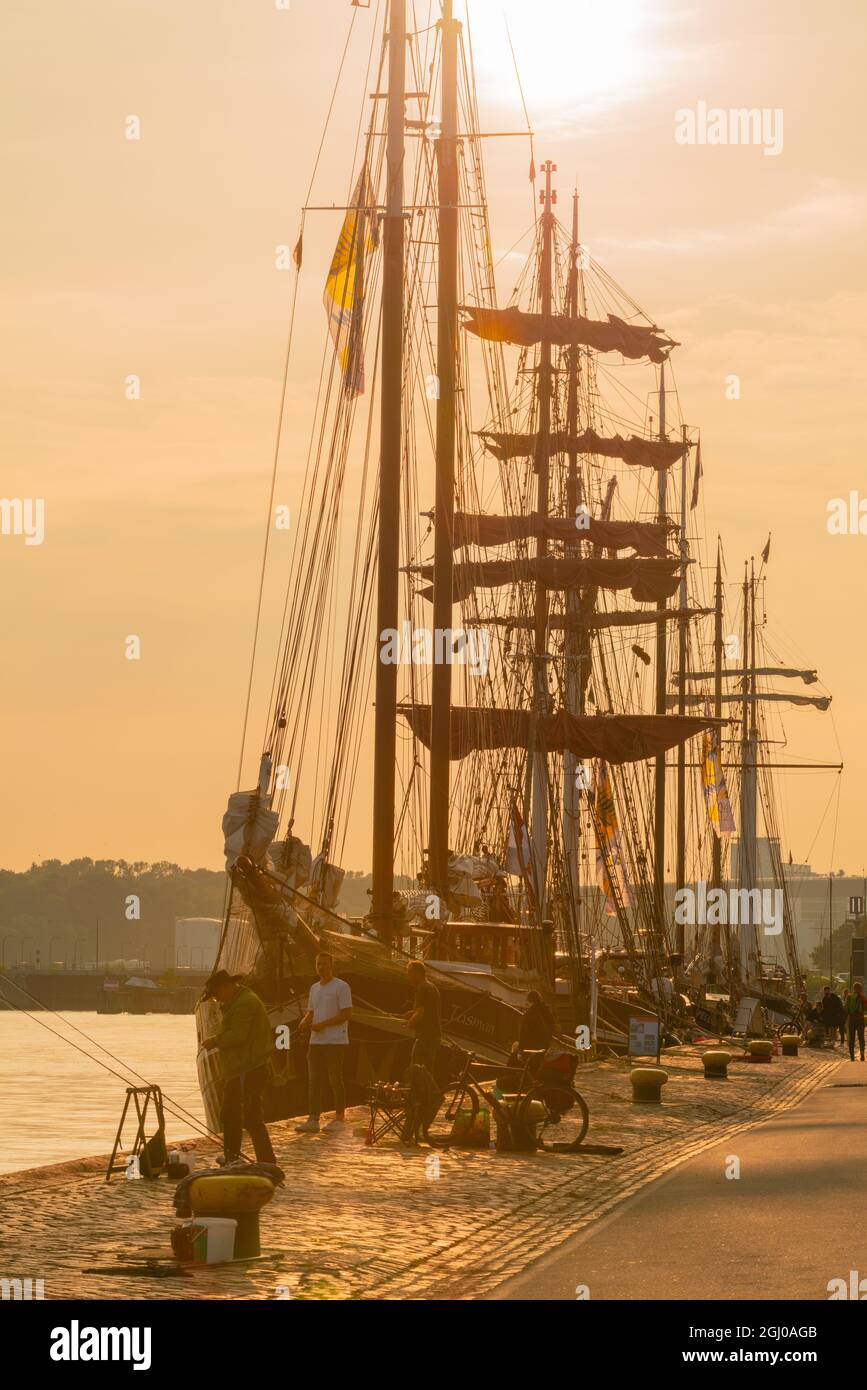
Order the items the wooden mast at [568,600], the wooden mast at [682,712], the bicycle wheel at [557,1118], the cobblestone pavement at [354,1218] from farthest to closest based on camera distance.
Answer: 1. the wooden mast at [682,712]
2. the wooden mast at [568,600]
3. the bicycle wheel at [557,1118]
4. the cobblestone pavement at [354,1218]

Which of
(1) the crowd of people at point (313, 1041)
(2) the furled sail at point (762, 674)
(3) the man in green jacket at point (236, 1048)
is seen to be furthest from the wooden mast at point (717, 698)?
(3) the man in green jacket at point (236, 1048)

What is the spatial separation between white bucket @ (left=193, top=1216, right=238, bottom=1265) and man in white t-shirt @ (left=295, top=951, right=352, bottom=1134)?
939cm

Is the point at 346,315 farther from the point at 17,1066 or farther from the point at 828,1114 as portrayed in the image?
the point at 17,1066

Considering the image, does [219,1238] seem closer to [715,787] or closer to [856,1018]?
[856,1018]

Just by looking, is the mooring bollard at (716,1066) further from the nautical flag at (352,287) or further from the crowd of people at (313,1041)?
the nautical flag at (352,287)

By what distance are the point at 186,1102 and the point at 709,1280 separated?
155 ft

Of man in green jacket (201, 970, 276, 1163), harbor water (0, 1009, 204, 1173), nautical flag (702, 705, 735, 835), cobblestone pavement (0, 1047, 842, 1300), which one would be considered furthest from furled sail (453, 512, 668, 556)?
man in green jacket (201, 970, 276, 1163)

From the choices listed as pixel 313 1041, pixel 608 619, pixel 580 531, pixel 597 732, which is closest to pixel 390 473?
pixel 313 1041

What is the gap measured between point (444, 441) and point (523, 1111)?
20.9 m

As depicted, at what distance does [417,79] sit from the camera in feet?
128

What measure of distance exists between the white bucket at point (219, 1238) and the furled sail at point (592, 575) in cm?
4105

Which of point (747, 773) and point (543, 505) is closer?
point (543, 505)

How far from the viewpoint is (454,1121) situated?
2300 centimetres

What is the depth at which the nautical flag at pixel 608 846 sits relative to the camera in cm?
5834
